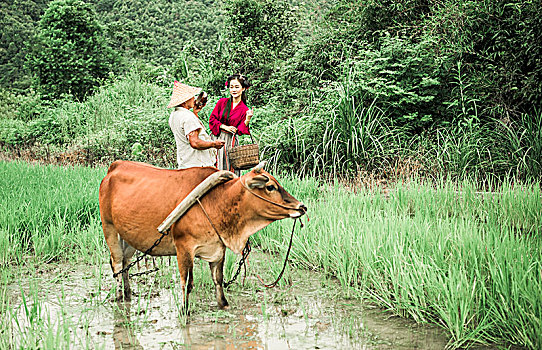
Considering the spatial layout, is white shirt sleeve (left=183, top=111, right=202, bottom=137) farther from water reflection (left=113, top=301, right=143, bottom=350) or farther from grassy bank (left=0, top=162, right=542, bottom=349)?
water reflection (left=113, top=301, right=143, bottom=350)

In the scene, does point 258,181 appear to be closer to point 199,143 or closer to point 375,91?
point 199,143

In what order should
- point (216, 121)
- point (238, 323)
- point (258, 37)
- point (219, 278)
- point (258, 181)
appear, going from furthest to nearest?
point (258, 37), point (216, 121), point (219, 278), point (238, 323), point (258, 181)

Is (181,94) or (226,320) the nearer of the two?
(226,320)

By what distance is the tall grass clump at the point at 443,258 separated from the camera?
9.53ft

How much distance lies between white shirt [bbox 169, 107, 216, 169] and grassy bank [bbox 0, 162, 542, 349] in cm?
97

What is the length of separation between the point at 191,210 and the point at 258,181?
1.68 ft

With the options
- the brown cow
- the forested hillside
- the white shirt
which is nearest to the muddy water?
the brown cow

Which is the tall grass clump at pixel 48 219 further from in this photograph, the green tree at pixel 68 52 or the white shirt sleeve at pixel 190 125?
the green tree at pixel 68 52

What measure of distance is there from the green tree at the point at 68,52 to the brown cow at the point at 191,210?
21.0 metres

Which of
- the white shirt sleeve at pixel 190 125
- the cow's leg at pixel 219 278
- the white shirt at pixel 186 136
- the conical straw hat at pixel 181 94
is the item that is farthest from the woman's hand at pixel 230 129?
the cow's leg at pixel 219 278

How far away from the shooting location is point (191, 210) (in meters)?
3.26

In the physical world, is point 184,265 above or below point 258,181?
below

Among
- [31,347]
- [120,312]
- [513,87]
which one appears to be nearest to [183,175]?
[120,312]

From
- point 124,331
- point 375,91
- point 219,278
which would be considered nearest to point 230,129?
point 219,278
